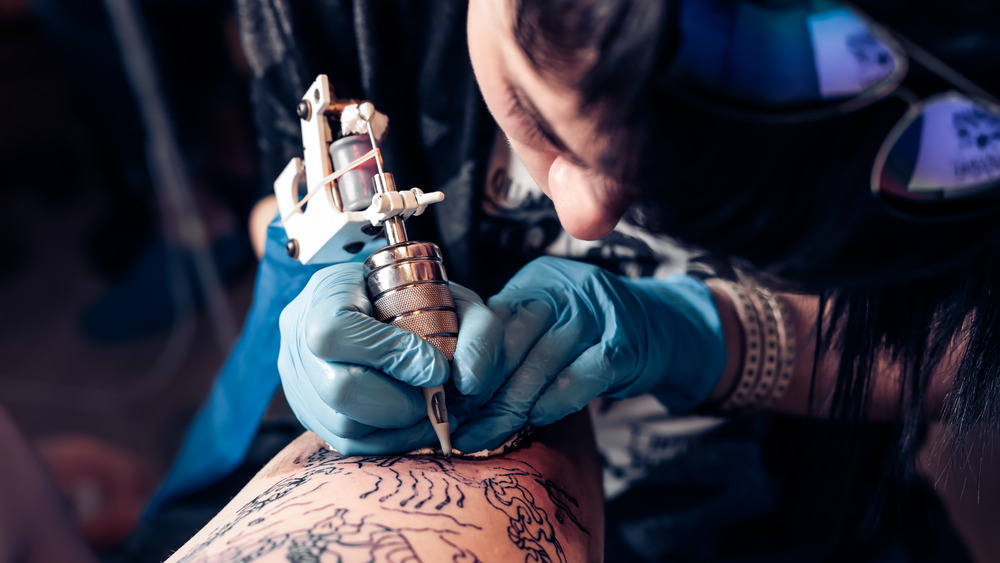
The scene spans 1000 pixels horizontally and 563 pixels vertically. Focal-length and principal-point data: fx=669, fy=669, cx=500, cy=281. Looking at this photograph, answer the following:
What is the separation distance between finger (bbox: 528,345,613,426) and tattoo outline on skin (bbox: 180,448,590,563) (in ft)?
0.19

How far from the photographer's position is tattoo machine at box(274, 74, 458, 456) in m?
0.57

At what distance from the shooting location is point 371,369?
59 centimetres

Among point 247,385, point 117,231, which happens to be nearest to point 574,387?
point 247,385

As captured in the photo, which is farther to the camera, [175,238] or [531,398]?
[175,238]

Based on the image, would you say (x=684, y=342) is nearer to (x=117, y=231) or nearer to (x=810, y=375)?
(x=810, y=375)

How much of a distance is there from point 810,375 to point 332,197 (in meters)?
0.65

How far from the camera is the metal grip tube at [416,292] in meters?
0.57

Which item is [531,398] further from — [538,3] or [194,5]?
[194,5]

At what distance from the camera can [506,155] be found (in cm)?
86

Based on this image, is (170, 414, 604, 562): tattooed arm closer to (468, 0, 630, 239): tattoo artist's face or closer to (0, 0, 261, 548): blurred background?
(468, 0, 630, 239): tattoo artist's face

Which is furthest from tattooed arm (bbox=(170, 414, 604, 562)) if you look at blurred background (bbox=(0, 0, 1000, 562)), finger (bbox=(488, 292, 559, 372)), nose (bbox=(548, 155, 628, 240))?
blurred background (bbox=(0, 0, 1000, 562))

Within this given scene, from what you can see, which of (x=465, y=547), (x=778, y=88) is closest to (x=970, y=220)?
(x=778, y=88)

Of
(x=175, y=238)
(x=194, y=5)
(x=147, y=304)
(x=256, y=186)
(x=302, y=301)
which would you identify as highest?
(x=194, y=5)

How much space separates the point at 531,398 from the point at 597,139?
0.95 ft
